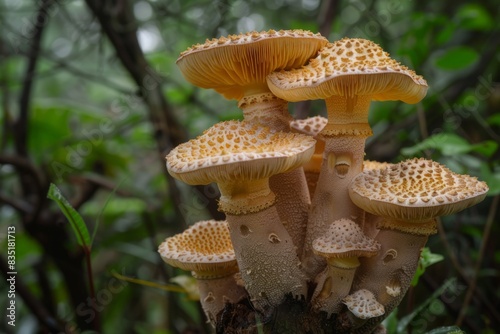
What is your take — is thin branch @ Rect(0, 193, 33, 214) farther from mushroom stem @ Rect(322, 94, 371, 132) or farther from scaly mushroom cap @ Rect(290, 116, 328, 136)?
mushroom stem @ Rect(322, 94, 371, 132)

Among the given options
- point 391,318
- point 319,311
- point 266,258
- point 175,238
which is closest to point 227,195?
point 266,258

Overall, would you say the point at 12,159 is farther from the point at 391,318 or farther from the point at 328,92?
the point at 391,318

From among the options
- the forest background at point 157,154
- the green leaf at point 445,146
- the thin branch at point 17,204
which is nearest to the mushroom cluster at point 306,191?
the forest background at point 157,154

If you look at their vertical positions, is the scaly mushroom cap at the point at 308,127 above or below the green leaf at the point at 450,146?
above

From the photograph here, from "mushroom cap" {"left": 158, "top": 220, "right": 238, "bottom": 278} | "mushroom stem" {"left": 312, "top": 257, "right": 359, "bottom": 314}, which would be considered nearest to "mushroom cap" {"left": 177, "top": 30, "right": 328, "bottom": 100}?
"mushroom cap" {"left": 158, "top": 220, "right": 238, "bottom": 278}

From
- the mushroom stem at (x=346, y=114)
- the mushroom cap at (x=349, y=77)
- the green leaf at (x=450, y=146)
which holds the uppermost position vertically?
the mushroom cap at (x=349, y=77)

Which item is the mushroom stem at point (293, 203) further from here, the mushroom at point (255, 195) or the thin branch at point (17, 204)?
the thin branch at point (17, 204)
